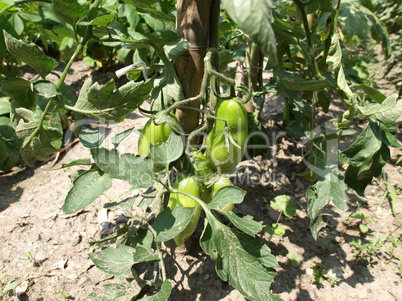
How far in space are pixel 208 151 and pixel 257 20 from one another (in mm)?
526

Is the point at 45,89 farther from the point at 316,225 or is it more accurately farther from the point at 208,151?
the point at 316,225

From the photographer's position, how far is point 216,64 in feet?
2.92

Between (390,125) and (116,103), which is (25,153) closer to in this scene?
(116,103)

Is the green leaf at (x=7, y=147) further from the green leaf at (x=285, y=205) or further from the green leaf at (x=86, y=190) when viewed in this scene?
the green leaf at (x=285, y=205)

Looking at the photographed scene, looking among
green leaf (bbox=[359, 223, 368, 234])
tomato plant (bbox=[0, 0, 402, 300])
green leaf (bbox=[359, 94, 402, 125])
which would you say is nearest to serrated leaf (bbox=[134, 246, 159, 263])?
tomato plant (bbox=[0, 0, 402, 300])

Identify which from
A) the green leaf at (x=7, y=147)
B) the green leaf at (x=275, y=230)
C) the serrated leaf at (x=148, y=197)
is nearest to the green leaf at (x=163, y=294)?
the serrated leaf at (x=148, y=197)

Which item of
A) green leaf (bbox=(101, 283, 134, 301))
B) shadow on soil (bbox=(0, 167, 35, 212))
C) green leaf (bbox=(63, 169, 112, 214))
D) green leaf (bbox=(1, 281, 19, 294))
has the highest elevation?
green leaf (bbox=(63, 169, 112, 214))

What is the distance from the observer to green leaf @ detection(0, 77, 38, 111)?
77 cm

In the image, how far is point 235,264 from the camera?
746mm

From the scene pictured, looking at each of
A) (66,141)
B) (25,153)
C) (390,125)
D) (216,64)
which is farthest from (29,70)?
(390,125)

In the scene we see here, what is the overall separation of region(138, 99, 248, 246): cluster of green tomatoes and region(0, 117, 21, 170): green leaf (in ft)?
3.79

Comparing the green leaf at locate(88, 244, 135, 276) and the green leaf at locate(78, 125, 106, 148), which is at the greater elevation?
the green leaf at locate(78, 125, 106, 148)

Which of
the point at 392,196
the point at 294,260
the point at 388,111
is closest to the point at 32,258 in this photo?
the point at 294,260

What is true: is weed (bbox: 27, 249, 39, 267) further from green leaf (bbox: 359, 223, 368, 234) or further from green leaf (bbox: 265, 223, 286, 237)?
green leaf (bbox: 359, 223, 368, 234)
